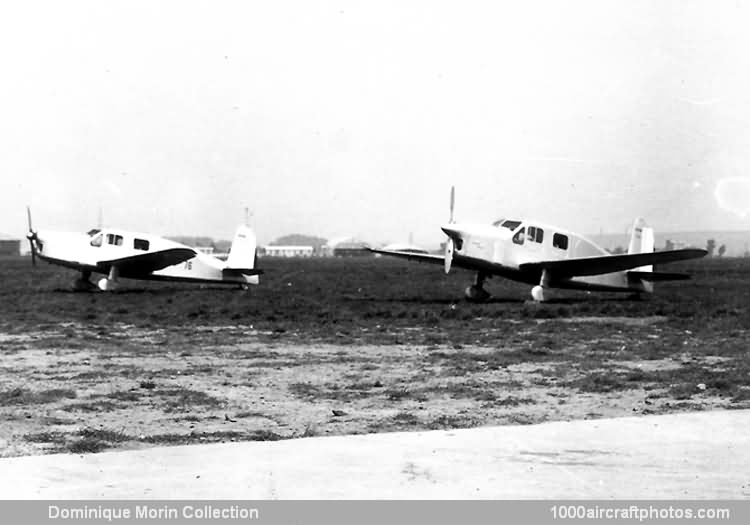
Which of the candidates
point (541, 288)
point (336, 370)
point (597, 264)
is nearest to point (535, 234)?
point (541, 288)

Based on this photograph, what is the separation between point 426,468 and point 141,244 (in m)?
26.0

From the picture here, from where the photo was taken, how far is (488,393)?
996 centimetres

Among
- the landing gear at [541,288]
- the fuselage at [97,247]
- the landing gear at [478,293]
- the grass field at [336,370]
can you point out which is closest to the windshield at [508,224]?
the landing gear at [541,288]

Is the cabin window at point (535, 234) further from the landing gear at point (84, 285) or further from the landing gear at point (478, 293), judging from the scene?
the landing gear at point (84, 285)

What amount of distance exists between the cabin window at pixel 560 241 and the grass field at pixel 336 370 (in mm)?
3911

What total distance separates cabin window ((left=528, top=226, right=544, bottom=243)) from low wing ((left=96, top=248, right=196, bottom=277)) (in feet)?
36.1

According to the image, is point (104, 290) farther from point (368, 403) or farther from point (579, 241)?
point (368, 403)

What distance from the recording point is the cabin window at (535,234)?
1018 inches

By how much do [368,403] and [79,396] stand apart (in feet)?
9.39

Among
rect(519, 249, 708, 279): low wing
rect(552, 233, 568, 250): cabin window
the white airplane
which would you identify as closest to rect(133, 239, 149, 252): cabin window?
the white airplane

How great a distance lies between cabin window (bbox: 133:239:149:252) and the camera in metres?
31.0

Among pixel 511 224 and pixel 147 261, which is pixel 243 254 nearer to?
pixel 147 261
